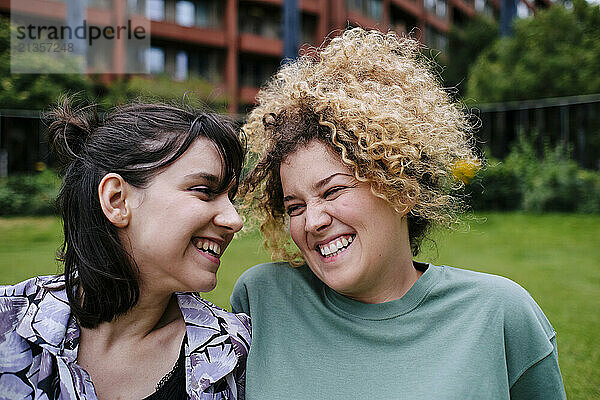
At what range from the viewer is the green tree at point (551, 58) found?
557 inches

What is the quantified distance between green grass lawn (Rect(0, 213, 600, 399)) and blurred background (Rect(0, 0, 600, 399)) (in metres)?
0.02

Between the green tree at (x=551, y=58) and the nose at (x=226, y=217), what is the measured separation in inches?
519

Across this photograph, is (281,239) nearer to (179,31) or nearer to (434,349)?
(434,349)

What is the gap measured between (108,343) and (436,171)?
1152 mm

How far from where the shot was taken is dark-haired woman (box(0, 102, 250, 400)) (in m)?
1.75

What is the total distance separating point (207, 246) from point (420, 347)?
0.68 metres

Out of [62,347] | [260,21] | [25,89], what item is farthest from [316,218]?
[260,21]

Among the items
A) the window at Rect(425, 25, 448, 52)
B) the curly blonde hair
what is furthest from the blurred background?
the window at Rect(425, 25, 448, 52)

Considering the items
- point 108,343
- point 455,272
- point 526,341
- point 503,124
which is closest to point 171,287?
point 108,343

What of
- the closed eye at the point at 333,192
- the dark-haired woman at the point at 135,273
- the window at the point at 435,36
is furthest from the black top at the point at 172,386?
the window at the point at 435,36

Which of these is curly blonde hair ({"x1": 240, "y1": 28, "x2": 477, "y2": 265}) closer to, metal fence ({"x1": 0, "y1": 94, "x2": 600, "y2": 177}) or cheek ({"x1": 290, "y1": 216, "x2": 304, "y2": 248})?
cheek ({"x1": 290, "y1": 216, "x2": 304, "y2": 248})

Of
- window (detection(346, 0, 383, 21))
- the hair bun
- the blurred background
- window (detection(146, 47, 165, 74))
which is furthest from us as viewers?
window (detection(346, 0, 383, 21))

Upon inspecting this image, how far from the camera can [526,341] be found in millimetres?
1680

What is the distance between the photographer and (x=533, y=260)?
593 cm
